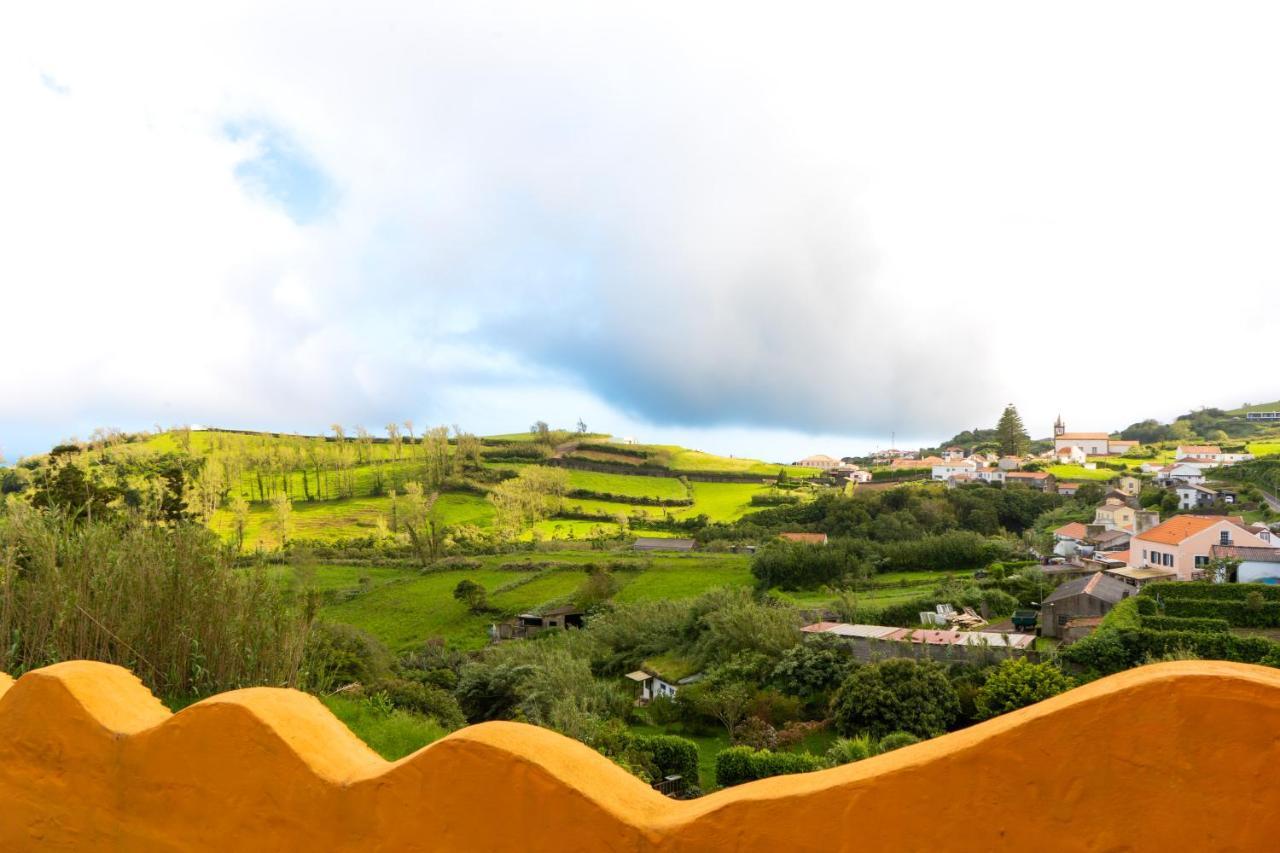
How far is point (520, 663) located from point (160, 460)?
2153 inches

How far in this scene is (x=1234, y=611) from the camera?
23609mm

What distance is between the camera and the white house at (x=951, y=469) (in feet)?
254

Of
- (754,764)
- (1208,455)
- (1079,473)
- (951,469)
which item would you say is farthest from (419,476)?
(1208,455)

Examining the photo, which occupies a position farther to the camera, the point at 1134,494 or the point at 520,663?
the point at 1134,494

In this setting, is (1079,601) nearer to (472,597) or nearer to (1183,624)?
(1183,624)

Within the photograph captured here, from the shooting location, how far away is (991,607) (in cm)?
3241

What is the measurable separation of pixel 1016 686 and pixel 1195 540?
71.5ft

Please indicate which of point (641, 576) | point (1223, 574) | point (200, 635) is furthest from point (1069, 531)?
point (200, 635)

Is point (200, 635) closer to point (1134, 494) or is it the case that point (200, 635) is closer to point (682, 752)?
point (682, 752)

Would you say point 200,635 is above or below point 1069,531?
above

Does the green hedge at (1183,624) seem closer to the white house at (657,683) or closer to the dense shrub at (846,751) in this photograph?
the dense shrub at (846,751)

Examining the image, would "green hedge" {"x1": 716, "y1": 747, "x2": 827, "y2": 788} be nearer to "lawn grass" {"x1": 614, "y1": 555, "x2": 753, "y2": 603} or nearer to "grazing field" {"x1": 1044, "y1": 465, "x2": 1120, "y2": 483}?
"lawn grass" {"x1": 614, "y1": 555, "x2": 753, "y2": 603}

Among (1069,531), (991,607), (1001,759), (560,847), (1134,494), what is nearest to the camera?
(1001,759)

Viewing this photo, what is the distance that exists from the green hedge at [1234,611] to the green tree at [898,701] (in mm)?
10218
